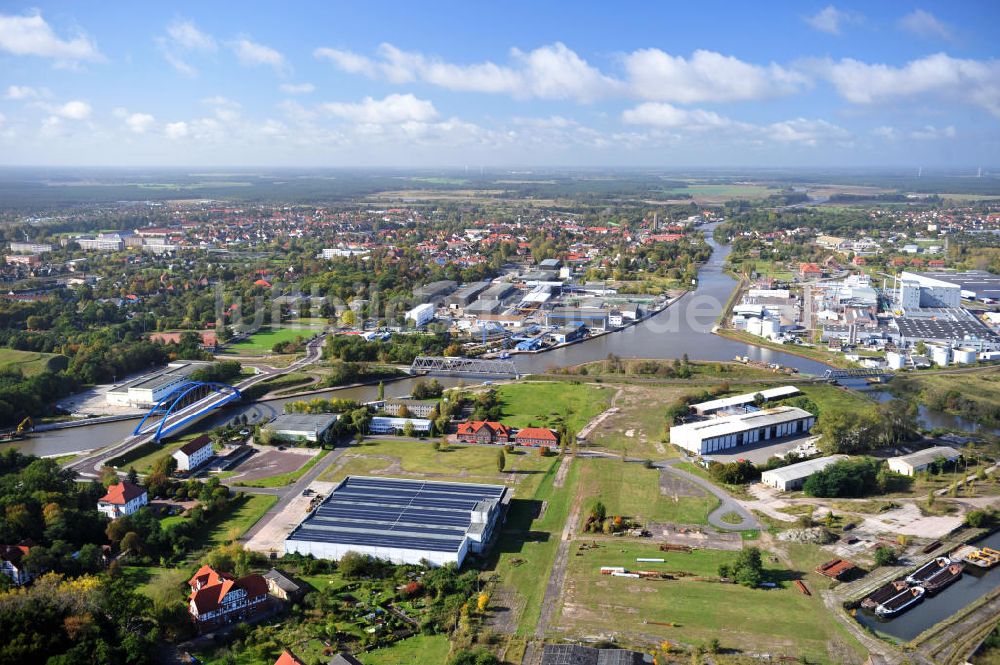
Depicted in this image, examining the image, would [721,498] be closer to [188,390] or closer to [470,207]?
[188,390]

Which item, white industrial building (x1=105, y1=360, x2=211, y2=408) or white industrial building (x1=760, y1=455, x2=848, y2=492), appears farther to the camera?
white industrial building (x1=105, y1=360, x2=211, y2=408)

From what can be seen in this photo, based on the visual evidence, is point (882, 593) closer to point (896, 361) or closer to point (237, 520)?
point (237, 520)

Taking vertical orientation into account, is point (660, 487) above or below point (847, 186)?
below

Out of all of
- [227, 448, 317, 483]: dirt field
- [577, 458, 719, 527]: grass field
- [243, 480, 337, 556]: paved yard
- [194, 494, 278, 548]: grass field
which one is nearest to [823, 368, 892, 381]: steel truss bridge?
[577, 458, 719, 527]: grass field

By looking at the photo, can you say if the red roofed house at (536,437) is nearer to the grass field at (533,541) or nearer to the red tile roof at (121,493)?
the grass field at (533,541)

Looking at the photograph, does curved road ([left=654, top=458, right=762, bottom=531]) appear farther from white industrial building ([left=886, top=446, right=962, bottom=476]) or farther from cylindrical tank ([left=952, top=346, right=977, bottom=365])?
cylindrical tank ([left=952, top=346, right=977, bottom=365])

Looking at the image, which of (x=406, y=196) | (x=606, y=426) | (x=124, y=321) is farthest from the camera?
(x=406, y=196)

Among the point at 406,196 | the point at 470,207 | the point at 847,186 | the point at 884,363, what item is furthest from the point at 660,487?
the point at 847,186
